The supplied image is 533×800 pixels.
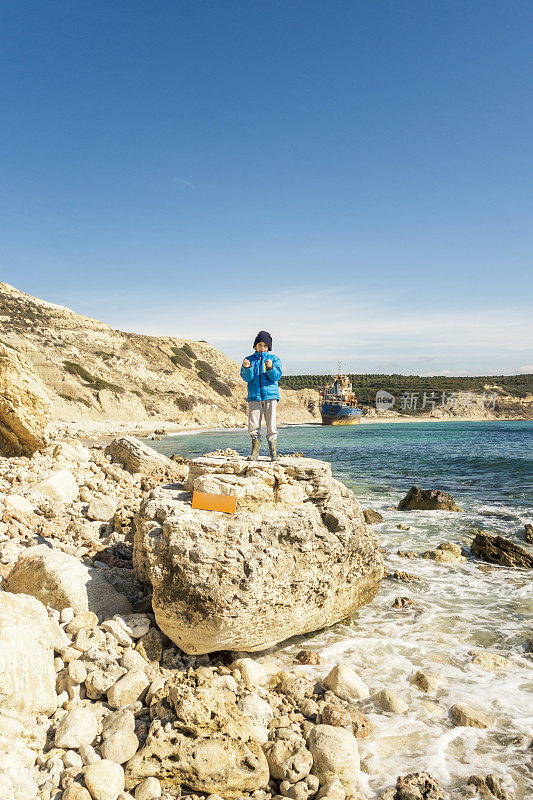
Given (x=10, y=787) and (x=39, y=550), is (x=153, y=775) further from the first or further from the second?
(x=39, y=550)

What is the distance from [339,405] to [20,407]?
6216cm

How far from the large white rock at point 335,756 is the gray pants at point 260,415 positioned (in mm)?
3789

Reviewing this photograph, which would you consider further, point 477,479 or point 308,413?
point 308,413

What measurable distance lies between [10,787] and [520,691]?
15.4ft

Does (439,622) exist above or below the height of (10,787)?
below

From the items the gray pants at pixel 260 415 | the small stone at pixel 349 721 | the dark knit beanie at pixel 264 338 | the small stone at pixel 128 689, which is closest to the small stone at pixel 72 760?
the small stone at pixel 128 689

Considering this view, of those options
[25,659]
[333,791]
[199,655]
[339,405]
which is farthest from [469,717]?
[339,405]

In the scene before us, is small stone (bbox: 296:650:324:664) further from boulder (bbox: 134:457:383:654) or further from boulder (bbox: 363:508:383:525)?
boulder (bbox: 363:508:383:525)

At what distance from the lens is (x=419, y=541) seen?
10.2m

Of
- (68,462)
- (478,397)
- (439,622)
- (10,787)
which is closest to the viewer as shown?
(10,787)

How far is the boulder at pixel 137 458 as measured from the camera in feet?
44.8

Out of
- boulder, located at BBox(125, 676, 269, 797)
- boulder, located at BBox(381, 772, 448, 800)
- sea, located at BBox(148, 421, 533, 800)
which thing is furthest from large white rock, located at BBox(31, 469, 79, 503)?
boulder, located at BBox(381, 772, 448, 800)

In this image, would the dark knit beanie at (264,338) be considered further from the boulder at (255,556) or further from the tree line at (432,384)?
the tree line at (432,384)

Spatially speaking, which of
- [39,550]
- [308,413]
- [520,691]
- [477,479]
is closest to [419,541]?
[520,691]
